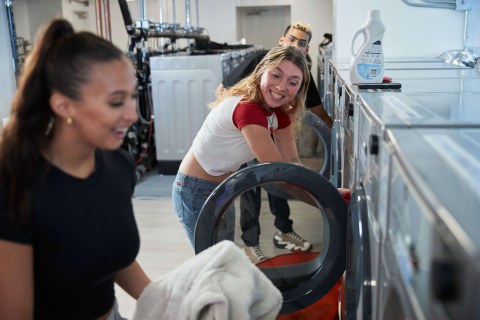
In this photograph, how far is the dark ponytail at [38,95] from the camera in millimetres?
1187

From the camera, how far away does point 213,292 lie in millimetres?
1312

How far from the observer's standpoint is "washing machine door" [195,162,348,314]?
1.96 meters

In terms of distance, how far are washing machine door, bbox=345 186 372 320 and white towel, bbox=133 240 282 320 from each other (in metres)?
0.25

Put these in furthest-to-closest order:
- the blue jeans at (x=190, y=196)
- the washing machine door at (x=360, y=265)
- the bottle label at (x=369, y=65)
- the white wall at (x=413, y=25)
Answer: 1. the white wall at (x=413, y=25)
2. the blue jeans at (x=190, y=196)
3. the bottle label at (x=369, y=65)
4. the washing machine door at (x=360, y=265)

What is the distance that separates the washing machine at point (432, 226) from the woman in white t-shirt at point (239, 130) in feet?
3.41

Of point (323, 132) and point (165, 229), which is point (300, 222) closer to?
point (323, 132)

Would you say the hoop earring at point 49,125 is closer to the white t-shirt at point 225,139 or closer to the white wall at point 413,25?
the white t-shirt at point 225,139

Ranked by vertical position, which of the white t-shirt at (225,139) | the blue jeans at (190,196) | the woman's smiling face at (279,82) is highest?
the woman's smiling face at (279,82)

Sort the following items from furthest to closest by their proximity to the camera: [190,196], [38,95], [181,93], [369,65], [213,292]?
[181,93]
[190,196]
[369,65]
[213,292]
[38,95]

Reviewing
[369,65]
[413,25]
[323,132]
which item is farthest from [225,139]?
[413,25]

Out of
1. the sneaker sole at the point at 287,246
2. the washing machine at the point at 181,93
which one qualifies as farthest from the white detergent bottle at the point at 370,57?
the washing machine at the point at 181,93

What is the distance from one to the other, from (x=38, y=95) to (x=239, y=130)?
1.19 metres

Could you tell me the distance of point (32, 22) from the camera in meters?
10.1

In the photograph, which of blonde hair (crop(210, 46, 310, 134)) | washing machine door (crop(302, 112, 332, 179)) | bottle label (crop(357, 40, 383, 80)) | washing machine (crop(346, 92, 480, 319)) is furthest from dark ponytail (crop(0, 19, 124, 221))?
washing machine door (crop(302, 112, 332, 179))
